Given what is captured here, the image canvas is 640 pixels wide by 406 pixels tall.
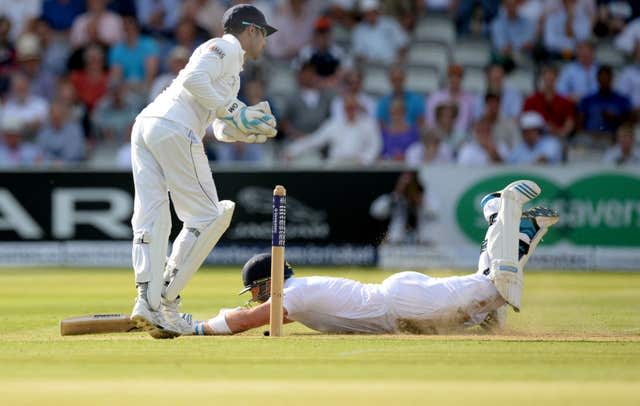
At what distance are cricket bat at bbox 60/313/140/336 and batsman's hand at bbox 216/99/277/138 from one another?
144 cm

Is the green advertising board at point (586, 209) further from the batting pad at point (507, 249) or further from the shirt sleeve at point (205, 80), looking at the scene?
the shirt sleeve at point (205, 80)

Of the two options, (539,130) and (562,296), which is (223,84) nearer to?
(562,296)

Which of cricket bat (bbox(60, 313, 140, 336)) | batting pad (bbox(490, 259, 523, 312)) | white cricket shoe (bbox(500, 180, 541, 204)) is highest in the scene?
white cricket shoe (bbox(500, 180, 541, 204))

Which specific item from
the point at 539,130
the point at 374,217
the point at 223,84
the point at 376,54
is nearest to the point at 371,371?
the point at 223,84

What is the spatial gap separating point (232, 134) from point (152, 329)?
53.0 inches

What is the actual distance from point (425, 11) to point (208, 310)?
949 cm

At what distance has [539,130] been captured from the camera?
1623 cm

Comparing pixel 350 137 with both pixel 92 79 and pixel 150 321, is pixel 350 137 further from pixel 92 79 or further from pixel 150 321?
pixel 150 321

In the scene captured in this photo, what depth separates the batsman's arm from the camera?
24.0 ft

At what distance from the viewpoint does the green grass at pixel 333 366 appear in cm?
520

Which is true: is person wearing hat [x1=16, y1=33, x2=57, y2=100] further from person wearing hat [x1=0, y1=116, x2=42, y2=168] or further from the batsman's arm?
the batsman's arm

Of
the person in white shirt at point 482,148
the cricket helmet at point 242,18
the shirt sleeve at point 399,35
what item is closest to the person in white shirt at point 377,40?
the shirt sleeve at point 399,35

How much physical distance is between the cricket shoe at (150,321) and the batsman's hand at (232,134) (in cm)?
122

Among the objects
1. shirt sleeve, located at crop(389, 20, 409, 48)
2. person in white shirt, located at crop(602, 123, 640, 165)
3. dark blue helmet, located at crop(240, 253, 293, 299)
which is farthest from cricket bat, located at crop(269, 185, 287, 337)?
shirt sleeve, located at crop(389, 20, 409, 48)
